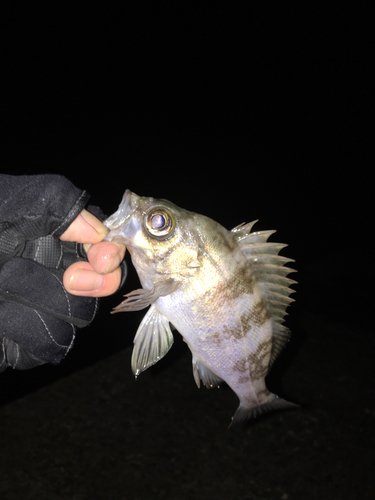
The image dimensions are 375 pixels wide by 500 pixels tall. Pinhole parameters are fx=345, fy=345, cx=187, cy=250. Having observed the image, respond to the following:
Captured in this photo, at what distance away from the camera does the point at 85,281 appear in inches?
81.8

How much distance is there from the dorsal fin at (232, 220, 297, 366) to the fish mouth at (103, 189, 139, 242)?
60 cm

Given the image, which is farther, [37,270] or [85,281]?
[37,270]

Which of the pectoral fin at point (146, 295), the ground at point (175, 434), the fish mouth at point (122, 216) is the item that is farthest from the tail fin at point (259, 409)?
the ground at point (175, 434)

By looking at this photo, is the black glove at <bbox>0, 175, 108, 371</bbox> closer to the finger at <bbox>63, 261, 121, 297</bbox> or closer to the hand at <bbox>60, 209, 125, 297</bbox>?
the hand at <bbox>60, 209, 125, 297</bbox>

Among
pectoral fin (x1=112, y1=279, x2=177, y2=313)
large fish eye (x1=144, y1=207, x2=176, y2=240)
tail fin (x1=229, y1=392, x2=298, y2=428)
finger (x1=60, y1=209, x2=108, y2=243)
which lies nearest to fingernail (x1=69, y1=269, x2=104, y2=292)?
finger (x1=60, y1=209, x2=108, y2=243)

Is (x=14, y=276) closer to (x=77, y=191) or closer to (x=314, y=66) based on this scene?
(x=77, y=191)

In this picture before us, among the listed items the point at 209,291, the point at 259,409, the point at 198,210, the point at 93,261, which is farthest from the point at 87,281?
the point at 198,210

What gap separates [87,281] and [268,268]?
3.55ft

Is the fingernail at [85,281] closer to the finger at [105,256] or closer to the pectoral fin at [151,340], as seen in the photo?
the finger at [105,256]

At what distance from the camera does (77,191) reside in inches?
79.3

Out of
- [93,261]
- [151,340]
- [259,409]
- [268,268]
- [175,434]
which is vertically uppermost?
[268,268]

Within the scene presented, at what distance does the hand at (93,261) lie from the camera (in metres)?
1.99

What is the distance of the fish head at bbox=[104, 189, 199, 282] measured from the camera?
6.15 ft

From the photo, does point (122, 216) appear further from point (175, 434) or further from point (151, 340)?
point (175, 434)
